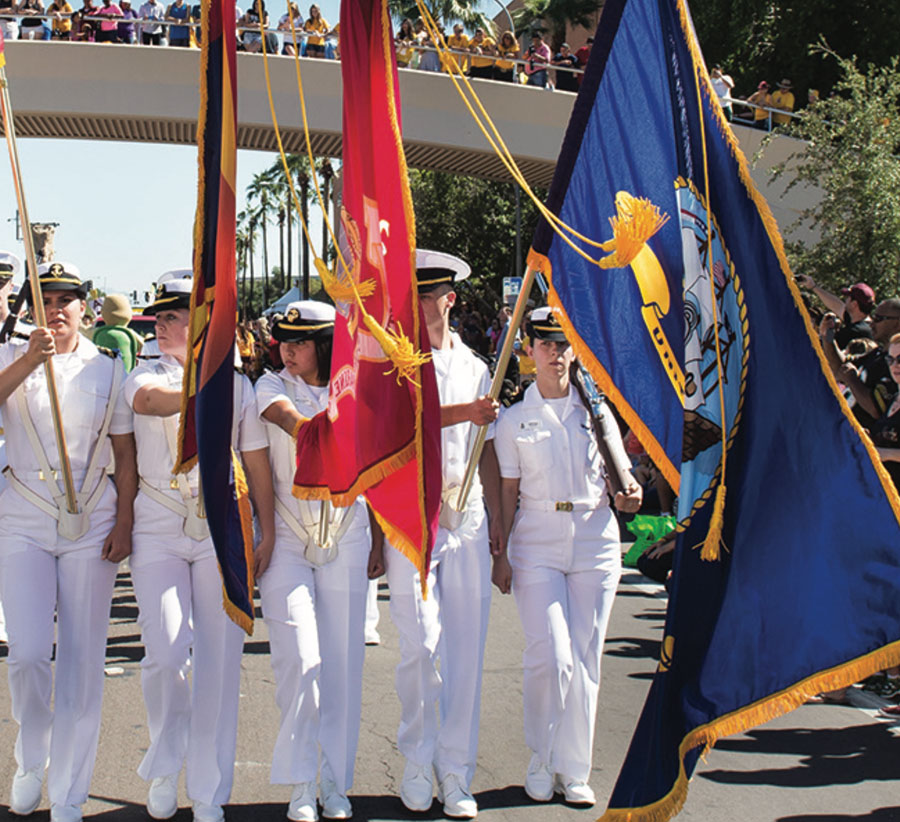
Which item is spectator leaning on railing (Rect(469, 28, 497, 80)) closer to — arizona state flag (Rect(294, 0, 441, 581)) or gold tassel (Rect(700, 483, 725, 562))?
arizona state flag (Rect(294, 0, 441, 581))

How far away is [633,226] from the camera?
3844 mm

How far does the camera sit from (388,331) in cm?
441

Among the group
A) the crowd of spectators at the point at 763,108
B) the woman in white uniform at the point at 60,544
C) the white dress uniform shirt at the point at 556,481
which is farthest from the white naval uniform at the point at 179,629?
the crowd of spectators at the point at 763,108

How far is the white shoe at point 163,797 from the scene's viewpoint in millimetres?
4742

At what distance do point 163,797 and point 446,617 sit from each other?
1340 mm

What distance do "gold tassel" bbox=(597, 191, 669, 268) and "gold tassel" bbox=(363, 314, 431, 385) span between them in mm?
786

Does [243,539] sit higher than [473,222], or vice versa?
[473,222]

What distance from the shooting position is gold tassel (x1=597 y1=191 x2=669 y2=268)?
151 inches

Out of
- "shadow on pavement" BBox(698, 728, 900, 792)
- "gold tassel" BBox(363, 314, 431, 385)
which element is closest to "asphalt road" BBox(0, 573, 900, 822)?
"shadow on pavement" BBox(698, 728, 900, 792)

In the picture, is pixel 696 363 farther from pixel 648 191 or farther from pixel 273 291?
pixel 273 291

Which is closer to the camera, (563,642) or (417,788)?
(417,788)

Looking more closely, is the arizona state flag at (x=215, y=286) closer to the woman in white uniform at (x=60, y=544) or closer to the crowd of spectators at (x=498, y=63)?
the woman in white uniform at (x=60, y=544)

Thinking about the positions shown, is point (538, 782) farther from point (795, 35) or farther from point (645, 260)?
point (795, 35)

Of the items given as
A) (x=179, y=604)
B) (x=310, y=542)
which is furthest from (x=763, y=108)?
(x=179, y=604)
